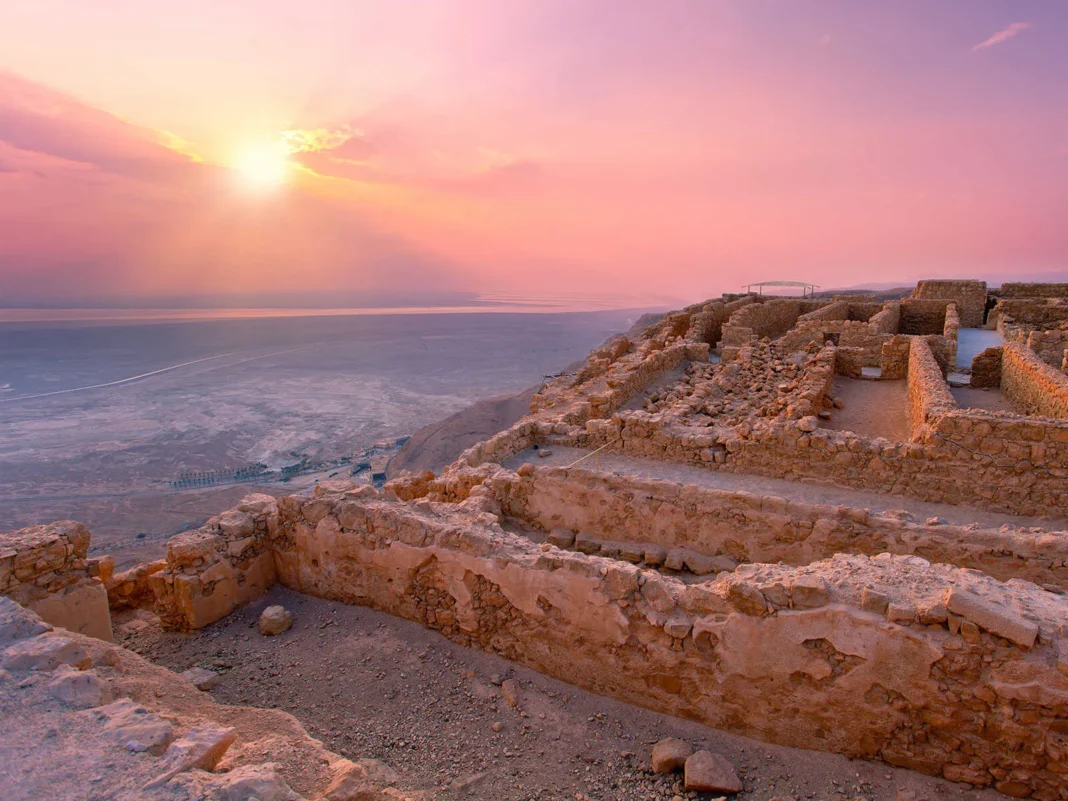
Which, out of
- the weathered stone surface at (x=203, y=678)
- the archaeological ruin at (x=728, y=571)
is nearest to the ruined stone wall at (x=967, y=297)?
the archaeological ruin at (x=728, y=571)

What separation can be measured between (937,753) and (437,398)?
46.4 meters

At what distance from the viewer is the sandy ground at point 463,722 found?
3.48 metres

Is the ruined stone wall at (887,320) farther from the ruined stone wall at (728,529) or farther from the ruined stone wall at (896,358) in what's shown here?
the ruined stone wall at (728,529)

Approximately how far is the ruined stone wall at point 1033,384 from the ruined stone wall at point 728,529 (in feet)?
12.1

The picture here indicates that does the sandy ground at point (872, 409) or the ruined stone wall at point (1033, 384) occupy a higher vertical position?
the ruined stone wall at point (1033, 384)

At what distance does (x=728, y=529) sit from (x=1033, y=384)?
7.69 meters

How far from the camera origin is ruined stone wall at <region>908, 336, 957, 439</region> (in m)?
7.37

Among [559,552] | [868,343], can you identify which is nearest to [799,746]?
[559,552]

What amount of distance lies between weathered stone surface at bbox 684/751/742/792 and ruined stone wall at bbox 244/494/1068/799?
454 mm

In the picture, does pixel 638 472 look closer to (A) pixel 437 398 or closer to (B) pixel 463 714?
(B) pixel 463 714

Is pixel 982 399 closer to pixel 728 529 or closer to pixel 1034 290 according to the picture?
pixel 728 529

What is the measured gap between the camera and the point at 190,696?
387cm

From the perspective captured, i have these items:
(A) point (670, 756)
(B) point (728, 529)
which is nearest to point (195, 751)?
(A) point (670, 756)

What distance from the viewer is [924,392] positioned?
857 centimetres
